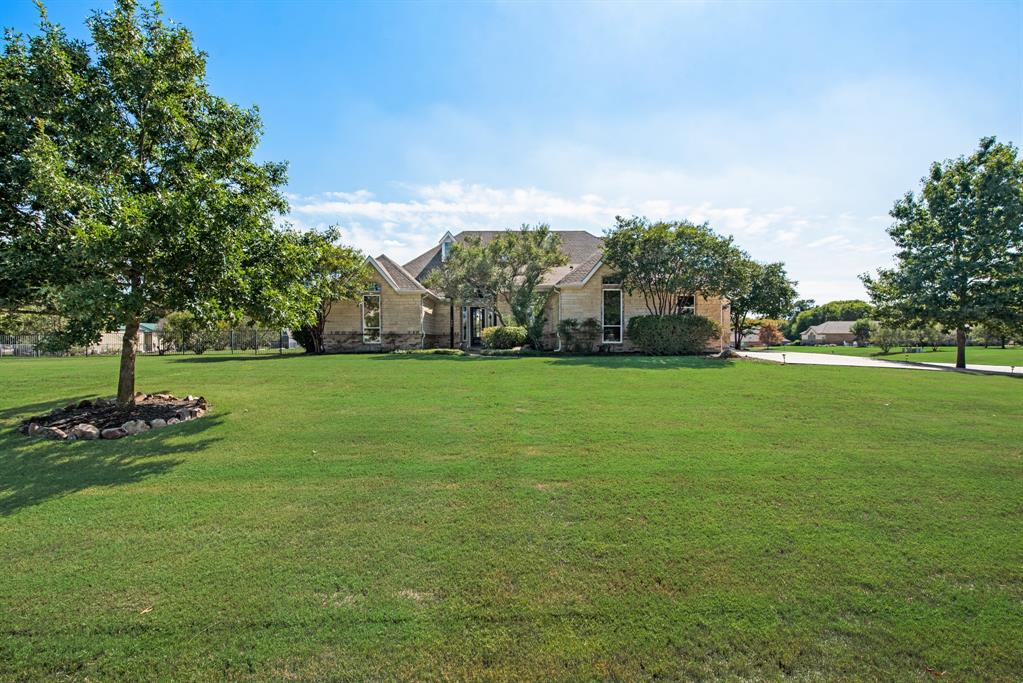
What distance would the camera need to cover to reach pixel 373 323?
23.3 metres

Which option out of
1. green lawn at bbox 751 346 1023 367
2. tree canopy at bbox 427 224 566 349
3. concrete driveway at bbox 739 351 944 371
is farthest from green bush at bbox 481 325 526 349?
green lawn at bbox 751 346 1023 367

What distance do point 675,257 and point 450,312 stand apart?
43.0ft

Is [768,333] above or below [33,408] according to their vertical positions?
above

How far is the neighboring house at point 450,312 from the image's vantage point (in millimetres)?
21484

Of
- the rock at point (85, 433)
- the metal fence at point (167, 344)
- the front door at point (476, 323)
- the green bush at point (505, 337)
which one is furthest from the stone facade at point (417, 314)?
the rock at point (85, 433)

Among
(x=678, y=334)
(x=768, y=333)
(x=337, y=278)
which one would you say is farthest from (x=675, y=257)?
(x=768, y=333)

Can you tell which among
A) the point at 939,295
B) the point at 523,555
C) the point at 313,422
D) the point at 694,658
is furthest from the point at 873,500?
the point at 939,295

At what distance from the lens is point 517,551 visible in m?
3.29

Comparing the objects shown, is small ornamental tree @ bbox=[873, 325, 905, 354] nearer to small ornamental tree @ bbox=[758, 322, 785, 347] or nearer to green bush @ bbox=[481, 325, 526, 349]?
small ornamental tree @ bbox=[758, 322, 785, 347]

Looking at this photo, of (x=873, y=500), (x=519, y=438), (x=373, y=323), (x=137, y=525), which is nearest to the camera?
(x=137, y=525)

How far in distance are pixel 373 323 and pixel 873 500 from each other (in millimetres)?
21815

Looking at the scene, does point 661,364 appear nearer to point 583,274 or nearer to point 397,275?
point 583,274

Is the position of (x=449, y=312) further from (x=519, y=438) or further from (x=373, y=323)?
(x=519, y=438)

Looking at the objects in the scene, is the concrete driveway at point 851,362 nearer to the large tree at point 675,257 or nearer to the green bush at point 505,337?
the large tree at point 675,257
